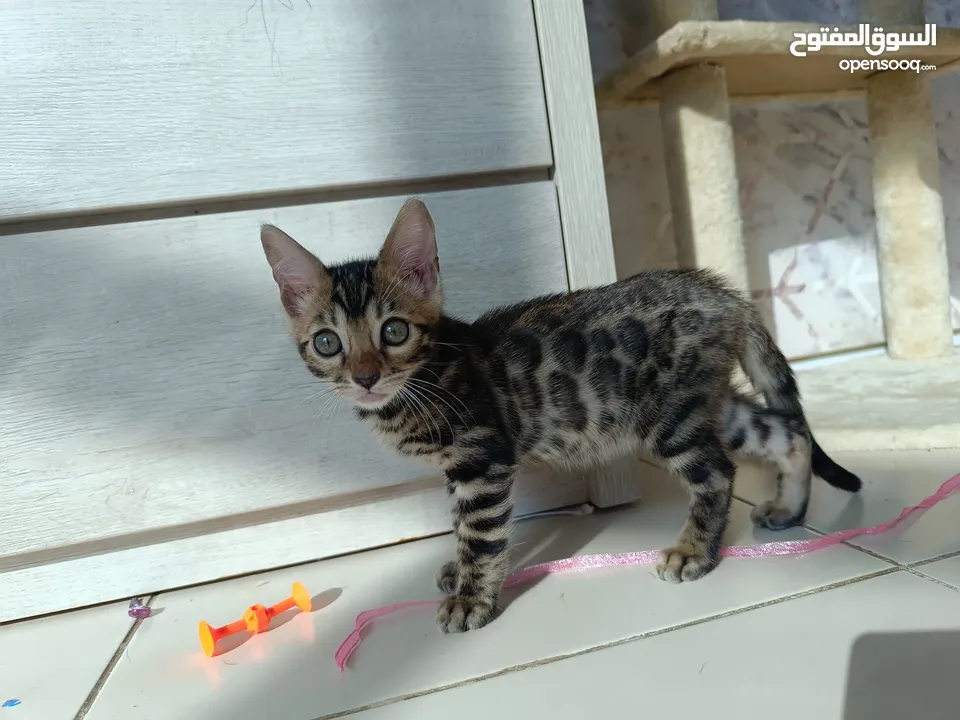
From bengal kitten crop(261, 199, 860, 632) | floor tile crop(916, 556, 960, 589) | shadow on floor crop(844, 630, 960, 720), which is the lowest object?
floor tile crop(916, 556, 960, 589)

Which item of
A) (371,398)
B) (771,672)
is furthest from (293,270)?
(771,672)

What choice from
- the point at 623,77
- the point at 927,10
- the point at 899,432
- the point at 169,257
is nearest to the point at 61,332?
the point at 169,257

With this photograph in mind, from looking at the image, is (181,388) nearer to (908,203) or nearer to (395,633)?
(395,633)

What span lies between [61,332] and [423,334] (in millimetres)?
574

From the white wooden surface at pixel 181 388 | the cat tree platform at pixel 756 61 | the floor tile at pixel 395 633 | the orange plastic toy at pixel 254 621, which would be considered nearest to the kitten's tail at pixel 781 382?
the floor tile at pixel 395 633

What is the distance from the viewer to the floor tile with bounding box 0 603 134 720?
806 mm

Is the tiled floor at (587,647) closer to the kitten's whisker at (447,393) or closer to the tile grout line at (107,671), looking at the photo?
the tile grout line at (107,671)

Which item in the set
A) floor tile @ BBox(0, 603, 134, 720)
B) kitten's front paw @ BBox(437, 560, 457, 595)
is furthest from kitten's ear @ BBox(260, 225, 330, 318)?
floor tile @ BBox(0, 603, 134, 720)

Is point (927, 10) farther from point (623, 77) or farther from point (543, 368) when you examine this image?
point (543, 368)

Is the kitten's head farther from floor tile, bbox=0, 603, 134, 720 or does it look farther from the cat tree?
the cat tree

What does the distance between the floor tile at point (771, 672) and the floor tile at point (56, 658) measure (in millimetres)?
420

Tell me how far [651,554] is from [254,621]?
0.56 meters

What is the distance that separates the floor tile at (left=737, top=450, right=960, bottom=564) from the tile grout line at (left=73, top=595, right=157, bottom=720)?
1002 mm

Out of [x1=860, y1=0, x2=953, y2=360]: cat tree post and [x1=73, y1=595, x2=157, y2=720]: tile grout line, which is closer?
[x1=73, y1=595, x2=157, y2=720]: tile grout line
